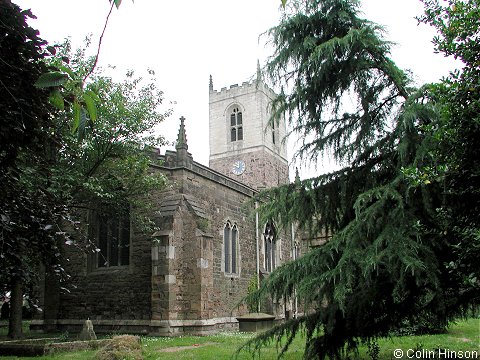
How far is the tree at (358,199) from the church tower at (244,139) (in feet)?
107

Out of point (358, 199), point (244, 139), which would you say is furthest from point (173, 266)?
point (244, 139)

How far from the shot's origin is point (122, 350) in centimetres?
1022

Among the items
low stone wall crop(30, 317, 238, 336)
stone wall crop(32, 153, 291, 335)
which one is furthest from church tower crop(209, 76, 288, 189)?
low stone wall crop(30, 317, 238, 336)

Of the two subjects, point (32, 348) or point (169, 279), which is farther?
point (169, 279)

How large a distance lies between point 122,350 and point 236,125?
118 feet

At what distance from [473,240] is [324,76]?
3.87m

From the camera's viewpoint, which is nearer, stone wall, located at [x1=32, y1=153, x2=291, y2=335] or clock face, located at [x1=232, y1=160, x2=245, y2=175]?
stone wall, located at [x1=32, y1=153, x2=291, y2=335]

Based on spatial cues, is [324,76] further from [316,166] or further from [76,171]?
[76,171]

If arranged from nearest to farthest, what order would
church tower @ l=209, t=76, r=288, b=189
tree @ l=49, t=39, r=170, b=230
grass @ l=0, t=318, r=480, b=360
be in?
1. grass @ l=0, t=318, r=480, b=360
2. tree @ l=49, t=39, r=170, b=230
3. church tower @ l=209, t=76, r=288, b=189

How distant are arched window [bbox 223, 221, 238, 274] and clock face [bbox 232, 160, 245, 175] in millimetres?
21112

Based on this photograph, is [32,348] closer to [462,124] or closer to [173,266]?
[173,266]

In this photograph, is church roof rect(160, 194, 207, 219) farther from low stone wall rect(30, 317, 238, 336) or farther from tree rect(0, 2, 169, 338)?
low stone wall rect(30, 317, 238, 336)

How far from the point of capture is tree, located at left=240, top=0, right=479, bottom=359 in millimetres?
6074

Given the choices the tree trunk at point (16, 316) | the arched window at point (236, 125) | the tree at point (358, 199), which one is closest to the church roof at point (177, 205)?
the tree trunk at point (16, 316)
